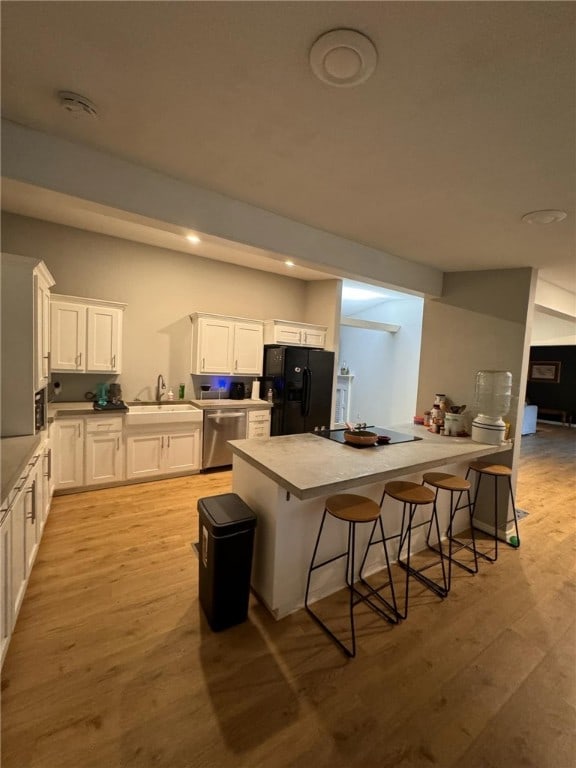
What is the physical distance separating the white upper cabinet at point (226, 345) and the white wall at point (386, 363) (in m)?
3.52

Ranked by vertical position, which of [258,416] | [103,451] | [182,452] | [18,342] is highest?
[18,342]

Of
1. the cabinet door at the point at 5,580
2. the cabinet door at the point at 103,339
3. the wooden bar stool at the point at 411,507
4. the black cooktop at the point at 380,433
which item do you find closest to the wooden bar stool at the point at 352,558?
the wooden bar stool at the point at 411,507

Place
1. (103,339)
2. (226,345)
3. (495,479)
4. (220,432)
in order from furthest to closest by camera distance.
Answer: (226,345) → (220,432) → (103,339) → (495,479)

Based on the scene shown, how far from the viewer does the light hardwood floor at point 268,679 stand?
4.48 ft

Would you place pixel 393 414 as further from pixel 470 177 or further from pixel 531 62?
pixel 531 62

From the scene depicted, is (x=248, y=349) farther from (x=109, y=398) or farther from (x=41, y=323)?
(x=41, y=323)

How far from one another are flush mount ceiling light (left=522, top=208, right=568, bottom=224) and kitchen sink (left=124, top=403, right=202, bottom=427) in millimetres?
3593

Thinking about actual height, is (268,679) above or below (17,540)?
below

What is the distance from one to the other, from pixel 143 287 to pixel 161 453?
2.12 meters

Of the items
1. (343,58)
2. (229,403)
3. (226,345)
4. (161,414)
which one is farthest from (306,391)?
(343,58)

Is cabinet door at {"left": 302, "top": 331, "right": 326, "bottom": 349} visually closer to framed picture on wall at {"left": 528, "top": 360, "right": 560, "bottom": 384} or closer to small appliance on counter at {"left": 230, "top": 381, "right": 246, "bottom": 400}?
small appliance on counter at {"left": 230, "top": 381, "right": 246, "bottom": 400}

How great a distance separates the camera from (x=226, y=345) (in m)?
4.66

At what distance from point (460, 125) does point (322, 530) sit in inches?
86.5

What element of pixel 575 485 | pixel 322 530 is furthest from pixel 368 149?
pixel 575 485
